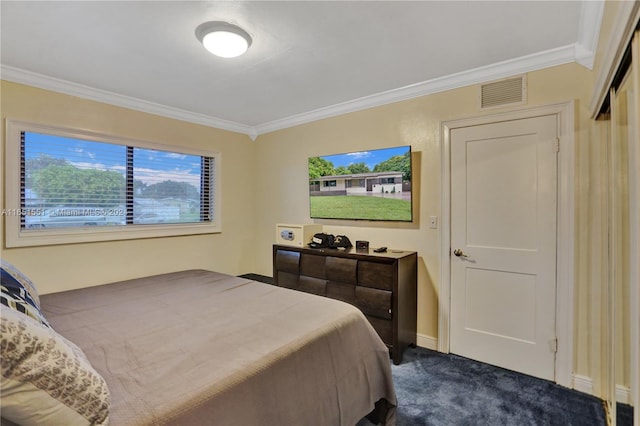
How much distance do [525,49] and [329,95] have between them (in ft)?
5.51

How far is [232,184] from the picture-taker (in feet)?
13.8

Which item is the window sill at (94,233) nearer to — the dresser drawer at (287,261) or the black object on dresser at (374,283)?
the dresser drawer at (287,261)

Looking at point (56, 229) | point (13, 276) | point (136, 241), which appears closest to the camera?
point (13, 276)

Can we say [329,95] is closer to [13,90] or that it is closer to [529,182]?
[529,182]

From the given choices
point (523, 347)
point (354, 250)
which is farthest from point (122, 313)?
point (523, 347)

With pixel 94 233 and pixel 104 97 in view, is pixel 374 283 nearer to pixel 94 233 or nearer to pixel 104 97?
pixel 94 233

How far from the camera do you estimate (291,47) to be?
2229 millimetres

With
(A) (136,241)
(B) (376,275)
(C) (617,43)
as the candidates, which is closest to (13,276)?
(A) (136,241)

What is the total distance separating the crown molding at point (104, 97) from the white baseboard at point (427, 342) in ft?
11.1

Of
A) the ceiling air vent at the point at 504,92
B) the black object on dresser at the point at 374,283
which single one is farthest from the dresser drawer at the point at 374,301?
the ceiling air vent at the point at 504,92

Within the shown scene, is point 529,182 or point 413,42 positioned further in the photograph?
point 529,182

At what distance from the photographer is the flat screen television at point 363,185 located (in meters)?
3.03

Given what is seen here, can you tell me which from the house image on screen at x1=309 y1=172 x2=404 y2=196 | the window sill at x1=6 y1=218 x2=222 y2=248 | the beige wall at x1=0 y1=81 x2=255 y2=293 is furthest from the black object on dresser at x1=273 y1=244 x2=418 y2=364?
the window sill at x1=6 y1=218 x2=222 y2=248

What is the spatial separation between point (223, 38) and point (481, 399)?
2.95 m
